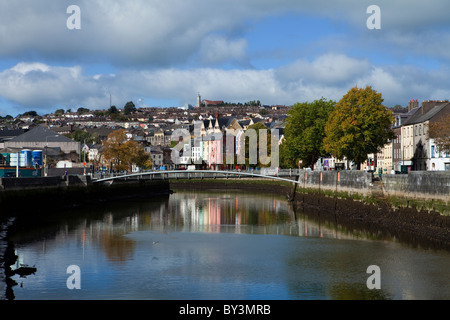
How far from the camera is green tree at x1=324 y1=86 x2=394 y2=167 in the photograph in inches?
2110

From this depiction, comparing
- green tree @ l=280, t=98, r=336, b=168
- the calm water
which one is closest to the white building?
the calm water

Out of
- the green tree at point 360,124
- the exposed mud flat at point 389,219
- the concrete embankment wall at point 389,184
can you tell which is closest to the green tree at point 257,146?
the concrete embankment wall at point 389,184

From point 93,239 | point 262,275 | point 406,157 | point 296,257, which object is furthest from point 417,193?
point 406,157

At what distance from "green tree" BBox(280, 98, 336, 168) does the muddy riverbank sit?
5550 mm

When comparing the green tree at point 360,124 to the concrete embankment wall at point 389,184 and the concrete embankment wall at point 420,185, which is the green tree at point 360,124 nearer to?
the concrete embankment wall at point 389,184

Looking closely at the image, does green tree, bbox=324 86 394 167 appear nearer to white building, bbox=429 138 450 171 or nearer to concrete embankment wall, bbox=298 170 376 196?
concrete embankment wall, bbox=298 170 376 196

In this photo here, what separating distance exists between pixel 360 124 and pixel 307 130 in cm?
1560

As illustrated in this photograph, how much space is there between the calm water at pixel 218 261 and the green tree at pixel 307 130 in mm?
24342

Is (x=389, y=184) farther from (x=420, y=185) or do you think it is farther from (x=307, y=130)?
(x=307, y=130)

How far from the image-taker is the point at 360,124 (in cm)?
5422

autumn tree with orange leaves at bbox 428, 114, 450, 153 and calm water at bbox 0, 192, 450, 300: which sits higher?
autumn tree with orange leaves at bbox 428, 114, 450, 153

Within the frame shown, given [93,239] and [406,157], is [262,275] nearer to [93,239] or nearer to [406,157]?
[93,239]

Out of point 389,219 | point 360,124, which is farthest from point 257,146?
point 389,219

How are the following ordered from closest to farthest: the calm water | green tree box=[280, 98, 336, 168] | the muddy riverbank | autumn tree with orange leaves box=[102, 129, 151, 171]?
1. the calm water
2. the muddy riverbank
3. green tree box=[280, 98, 336, 168]
4. autumn tree with orange leaves box=[102, 129, 151, 171]
